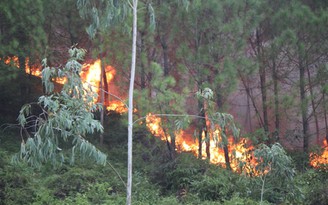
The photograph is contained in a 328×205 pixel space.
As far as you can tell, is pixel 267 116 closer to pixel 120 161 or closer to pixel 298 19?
pixel 298 19

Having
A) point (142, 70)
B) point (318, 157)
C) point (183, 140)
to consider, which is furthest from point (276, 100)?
point (142, 70)

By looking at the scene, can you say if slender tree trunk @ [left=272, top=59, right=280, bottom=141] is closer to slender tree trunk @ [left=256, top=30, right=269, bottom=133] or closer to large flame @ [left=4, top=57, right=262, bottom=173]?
slender tree trunk @ [left=256, top=30, right=269, bottom=133]

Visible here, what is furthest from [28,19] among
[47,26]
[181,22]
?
[181,22]

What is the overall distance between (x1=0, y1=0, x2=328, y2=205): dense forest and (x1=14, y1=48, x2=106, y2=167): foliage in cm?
297

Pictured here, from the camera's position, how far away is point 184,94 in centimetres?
1105

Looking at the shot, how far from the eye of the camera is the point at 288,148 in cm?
1503

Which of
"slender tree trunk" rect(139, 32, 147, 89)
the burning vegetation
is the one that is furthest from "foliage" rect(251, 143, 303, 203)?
"slender tree trunk" rect(139, 32, 147, 89)

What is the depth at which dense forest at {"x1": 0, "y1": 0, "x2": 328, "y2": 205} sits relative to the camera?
10.5m

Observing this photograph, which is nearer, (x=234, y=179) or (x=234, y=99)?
(x=234, y=179)

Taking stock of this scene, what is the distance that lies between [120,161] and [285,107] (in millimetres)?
5458

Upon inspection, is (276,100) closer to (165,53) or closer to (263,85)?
(263,85)

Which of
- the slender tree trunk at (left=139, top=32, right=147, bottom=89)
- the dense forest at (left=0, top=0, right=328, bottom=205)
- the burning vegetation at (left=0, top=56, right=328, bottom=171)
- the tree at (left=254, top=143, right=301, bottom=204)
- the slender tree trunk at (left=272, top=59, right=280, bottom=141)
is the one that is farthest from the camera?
the slender tree trunk at (left=272, top=59, right=280, bottom=141)

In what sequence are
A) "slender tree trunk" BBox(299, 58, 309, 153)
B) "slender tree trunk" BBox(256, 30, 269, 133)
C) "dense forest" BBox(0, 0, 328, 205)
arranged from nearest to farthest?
"dense forest" BBox(0, 0, 328, 205) < "slender tree trunk" BBox(299, 58, 309, 153) < "slender tree trunk" BBox(256, 30, 269, 133)

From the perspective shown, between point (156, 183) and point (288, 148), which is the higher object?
point (288, 148)
